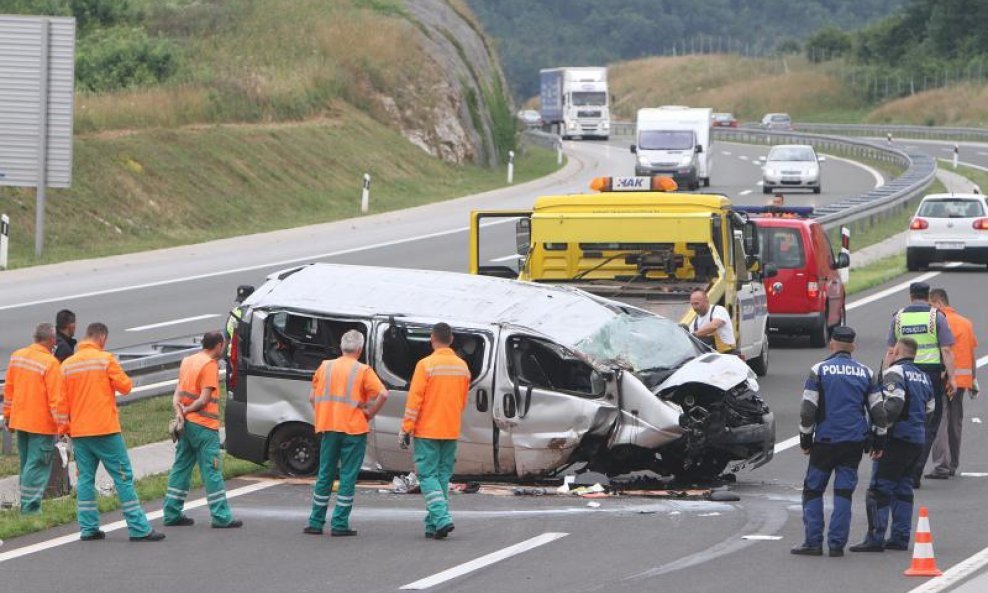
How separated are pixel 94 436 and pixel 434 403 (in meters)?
2.31

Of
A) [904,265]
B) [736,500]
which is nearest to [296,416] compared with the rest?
[736,500]

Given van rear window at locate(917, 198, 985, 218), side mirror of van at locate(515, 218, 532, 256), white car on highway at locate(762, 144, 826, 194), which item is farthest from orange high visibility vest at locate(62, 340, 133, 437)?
white car on highway at locate(762, 144, 826, 194)

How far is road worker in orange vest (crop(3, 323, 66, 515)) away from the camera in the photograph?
13.0 meters

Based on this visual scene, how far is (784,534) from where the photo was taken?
1261 centimetres

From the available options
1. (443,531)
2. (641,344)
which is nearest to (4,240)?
(641,344)

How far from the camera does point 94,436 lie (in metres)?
12.4

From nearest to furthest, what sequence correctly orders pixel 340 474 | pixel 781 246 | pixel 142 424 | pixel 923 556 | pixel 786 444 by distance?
pixel 923 556, pixel 340 474, pixel 786 444, pixel 142 424, pixel 781 246

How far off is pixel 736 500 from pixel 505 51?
181786 mm

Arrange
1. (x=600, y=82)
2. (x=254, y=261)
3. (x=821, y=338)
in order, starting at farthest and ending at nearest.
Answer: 1. (x=600, y=82)
2. (x=254, y=261)
3. (x=821, y=338)

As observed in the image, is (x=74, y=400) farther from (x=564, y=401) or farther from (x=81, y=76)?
(x=81, y=76)

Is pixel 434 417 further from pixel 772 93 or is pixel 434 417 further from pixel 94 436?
pixel 772 93

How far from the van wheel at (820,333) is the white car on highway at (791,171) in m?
29.5

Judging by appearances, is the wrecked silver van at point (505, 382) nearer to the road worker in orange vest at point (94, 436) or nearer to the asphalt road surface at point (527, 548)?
the asphalt road surface at point (527, 548)

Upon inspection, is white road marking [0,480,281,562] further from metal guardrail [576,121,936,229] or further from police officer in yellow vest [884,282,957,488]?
metal guardrail [576,121,936,229]
